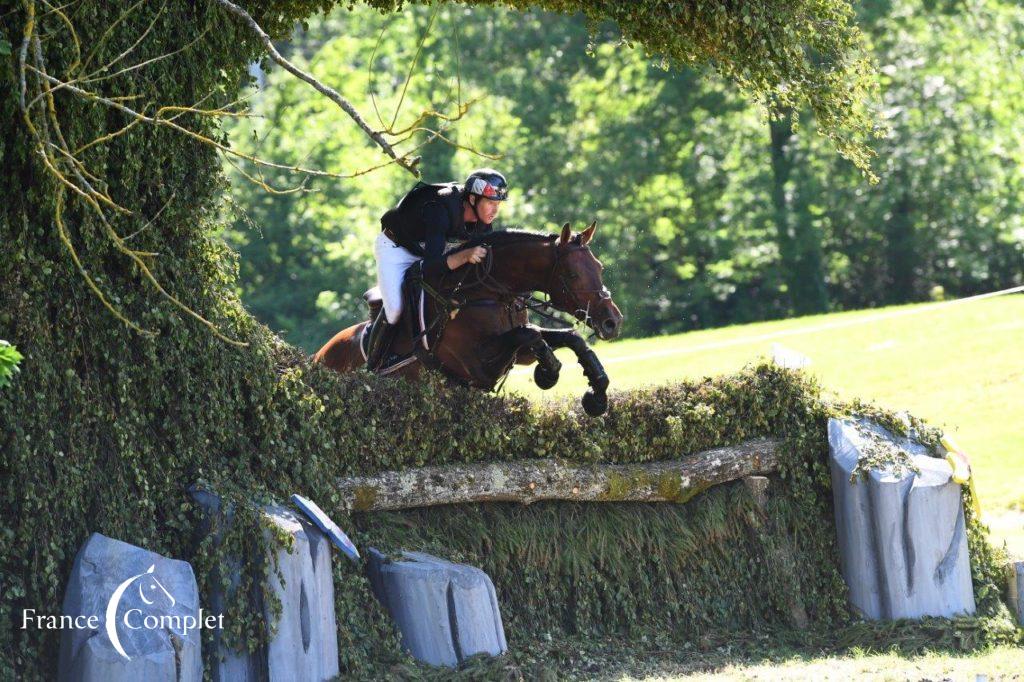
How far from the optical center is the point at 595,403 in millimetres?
9109

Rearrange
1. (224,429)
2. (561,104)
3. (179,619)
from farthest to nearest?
(561,104)
(224,429)
(179,619)

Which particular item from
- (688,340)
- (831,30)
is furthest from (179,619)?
(688,340)

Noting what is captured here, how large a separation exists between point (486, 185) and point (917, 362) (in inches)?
367

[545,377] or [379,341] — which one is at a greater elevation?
[379,341]

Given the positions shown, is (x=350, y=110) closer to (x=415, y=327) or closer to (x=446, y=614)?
(x=446, y=614)

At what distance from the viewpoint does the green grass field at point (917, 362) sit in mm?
14734

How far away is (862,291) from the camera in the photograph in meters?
31.0

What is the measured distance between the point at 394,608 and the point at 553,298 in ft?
7.77

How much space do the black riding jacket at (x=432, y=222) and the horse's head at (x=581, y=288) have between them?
68 centimetres

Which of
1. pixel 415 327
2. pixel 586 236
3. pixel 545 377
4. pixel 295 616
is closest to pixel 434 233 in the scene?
pixel 415 327

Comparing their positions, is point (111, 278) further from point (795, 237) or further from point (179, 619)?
point (795, 237)

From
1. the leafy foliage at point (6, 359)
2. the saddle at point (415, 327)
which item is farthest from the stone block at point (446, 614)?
the leafy foliage at point (6, 359)

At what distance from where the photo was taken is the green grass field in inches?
580

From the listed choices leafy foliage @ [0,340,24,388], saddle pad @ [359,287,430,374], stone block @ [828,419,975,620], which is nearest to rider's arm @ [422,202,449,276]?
saddle pad @ [359,287,430,374]
